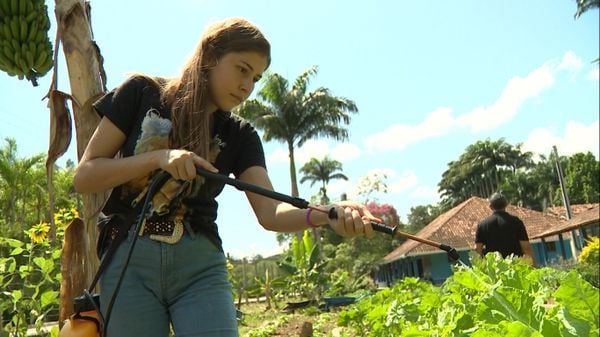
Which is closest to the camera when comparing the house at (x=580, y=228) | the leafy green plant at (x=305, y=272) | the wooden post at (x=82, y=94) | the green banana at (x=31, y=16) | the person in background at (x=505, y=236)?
the wooden post at (x=82, y=94)

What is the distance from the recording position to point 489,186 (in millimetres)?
69438

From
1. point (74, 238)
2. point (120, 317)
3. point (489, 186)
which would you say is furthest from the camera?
point (489, 186)

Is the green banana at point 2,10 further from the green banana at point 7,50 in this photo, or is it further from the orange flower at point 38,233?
the orange flower at point 38,233

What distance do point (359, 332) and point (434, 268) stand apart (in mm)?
30609

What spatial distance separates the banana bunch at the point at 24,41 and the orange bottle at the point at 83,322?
206cm

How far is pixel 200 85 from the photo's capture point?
1905 mm

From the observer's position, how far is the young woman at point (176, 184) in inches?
69.2

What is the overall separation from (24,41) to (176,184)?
2.01 meters

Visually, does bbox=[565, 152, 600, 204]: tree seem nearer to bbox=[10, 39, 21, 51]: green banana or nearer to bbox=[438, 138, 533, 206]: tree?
bbox=[438, 138, 533, 206]: tree

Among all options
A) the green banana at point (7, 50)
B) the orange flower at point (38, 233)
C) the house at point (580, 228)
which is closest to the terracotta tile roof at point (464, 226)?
the house at point (580, 228)

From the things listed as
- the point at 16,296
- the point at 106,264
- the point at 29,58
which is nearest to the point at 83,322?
the point at 106,264

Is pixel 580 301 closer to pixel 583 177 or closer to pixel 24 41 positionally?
pixel 24 41

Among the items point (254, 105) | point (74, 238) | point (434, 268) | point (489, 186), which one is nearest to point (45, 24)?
point (74, 238)

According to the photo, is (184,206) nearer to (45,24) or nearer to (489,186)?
(45,24)
